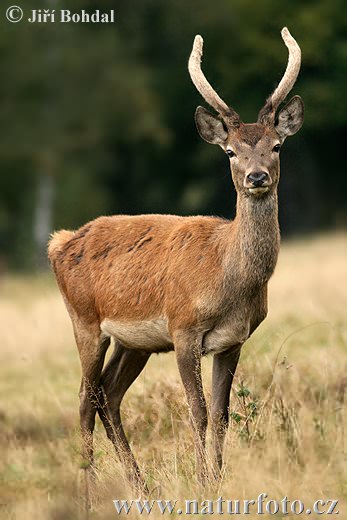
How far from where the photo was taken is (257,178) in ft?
21.8

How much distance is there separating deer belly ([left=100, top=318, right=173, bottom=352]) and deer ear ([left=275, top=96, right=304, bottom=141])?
146cm

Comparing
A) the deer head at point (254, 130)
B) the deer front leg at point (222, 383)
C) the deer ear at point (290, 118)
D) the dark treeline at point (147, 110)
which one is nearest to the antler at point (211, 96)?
the deer head at point (254, 130)

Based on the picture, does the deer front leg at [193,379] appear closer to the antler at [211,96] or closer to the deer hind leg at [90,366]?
the deer hind leg at [90,366]

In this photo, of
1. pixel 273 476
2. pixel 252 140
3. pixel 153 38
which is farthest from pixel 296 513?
pixel 153 38

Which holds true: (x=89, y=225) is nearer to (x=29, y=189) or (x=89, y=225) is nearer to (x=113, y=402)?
(x=113, y=402)

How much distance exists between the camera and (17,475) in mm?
7824

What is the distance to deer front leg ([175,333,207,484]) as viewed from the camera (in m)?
7.04

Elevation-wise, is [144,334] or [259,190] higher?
[259,190]

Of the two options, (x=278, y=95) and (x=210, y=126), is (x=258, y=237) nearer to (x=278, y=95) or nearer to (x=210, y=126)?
(x=210, y=126)

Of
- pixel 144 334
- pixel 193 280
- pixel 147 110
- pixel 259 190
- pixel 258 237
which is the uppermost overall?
pixel 147 110

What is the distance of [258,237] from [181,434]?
154cm

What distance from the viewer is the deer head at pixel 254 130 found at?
6.79 metres

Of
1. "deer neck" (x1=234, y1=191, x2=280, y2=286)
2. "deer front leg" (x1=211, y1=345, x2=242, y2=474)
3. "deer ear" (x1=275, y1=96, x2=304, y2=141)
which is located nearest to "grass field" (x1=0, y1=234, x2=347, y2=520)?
"deer front leg" (x1=211, y1=345, x2=242, y2=474)

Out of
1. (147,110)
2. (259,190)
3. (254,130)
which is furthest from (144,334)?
(147,110)
